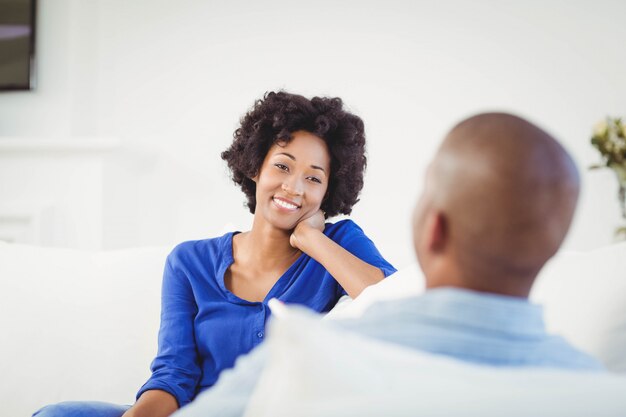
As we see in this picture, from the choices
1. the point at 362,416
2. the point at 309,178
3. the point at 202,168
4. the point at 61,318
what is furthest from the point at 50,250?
the point at 362,416

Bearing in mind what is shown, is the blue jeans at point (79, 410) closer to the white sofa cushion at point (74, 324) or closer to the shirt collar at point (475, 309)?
the white sofa cushion at point (74, 324)

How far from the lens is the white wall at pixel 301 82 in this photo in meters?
2.85

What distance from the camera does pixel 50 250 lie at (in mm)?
2078

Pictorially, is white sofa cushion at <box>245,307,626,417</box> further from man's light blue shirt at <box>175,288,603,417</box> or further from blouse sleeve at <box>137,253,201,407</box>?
blouse sleeve at <box>137,253,201,407</box>

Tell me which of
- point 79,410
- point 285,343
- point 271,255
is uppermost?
point 285,343

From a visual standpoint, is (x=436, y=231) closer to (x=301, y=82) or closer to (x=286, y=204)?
(x=286, y=204)

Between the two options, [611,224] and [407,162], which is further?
[407,162]

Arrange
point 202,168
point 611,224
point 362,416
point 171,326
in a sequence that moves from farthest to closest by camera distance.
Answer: point 202,168, point 611,224, point 171,326, point 362,416

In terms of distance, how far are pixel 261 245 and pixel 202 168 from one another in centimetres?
151

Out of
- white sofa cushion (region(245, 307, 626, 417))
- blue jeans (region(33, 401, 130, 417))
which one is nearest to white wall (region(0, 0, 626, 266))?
blue jeans (region(33, 401, 130, 417))

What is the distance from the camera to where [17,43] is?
3.45m

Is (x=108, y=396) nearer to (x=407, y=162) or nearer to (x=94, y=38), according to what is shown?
(x=407, y=162)

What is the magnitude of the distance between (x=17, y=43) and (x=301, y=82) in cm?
125

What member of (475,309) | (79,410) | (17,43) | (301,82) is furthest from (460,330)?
(17,43)
